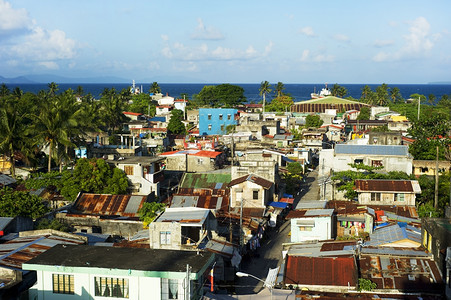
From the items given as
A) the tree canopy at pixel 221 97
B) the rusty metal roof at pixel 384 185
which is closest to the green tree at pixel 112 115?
the tree canopy at pixel 221 97

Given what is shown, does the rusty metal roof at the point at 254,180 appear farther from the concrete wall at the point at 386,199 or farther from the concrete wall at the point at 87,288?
the concrete wall at the point at 87,288

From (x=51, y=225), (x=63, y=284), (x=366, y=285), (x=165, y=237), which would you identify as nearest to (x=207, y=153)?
(x=51, y=225)

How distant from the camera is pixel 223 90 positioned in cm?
9631

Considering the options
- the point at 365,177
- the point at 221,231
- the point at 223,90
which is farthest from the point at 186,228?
the point at 223,90

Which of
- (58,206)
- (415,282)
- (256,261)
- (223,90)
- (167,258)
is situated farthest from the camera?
(223,90)

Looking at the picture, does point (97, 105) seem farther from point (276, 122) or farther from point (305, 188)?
point (305, 188)

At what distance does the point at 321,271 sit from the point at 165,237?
6.38 meters

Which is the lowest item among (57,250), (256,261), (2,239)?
(256,261)

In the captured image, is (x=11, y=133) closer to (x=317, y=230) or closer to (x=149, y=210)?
(x=149, y=210)

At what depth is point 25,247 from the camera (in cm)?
1952

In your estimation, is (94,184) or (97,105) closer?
(94,184)

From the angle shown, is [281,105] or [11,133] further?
[281,105]

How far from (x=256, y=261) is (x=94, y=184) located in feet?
41.7

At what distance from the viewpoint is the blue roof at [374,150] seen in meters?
38.3
